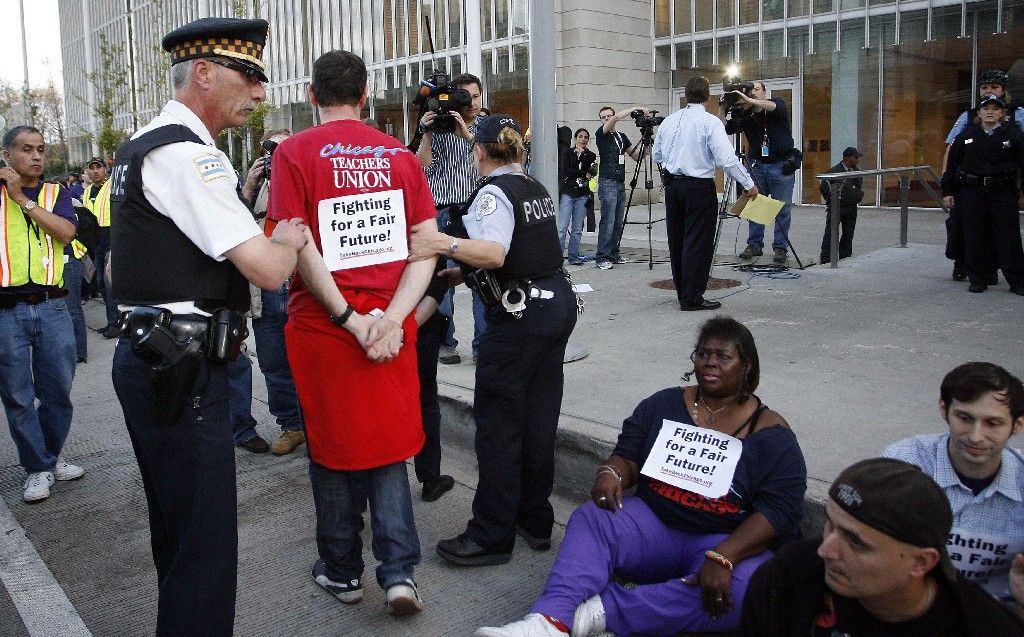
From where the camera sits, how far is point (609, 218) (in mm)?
10594

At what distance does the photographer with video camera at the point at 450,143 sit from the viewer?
537 cm

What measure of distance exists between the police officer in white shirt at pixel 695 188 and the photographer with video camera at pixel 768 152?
2.07 m

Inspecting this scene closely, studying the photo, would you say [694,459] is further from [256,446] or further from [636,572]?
[256,446]

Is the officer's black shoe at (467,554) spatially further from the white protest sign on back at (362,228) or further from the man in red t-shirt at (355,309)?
the white protest sign on back at (362,228)

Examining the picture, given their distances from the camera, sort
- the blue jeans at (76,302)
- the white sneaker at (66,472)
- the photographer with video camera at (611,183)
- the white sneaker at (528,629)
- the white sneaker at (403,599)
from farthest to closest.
Result: 1. the photographer with video camera at (611,183)
2. the blue jeans at (76,302)
3. the white sneaker at (66,472)
4. the white sneaker at (403,599)
5. the white sneaker at (528,629)

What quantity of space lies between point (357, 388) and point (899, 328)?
15.5ft

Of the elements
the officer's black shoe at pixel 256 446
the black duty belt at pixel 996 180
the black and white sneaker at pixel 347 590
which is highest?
the black duty belt at pixel 996 180

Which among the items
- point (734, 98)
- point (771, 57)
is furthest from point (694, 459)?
point (771, 57)

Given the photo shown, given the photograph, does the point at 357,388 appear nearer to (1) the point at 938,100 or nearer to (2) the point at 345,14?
(1) the point at 938,100

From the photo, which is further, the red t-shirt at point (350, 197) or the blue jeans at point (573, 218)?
the blue jeans at point (573, 218)

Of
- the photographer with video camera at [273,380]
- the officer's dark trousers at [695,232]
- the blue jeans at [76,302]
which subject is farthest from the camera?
the blue jeans at [76,302]

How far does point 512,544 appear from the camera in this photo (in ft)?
13.1

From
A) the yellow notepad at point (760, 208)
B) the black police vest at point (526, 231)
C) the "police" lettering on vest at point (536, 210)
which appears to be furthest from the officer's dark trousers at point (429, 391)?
the yellow notepad at point (760, 208)

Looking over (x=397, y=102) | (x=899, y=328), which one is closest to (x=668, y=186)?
(x=899, y=328)
